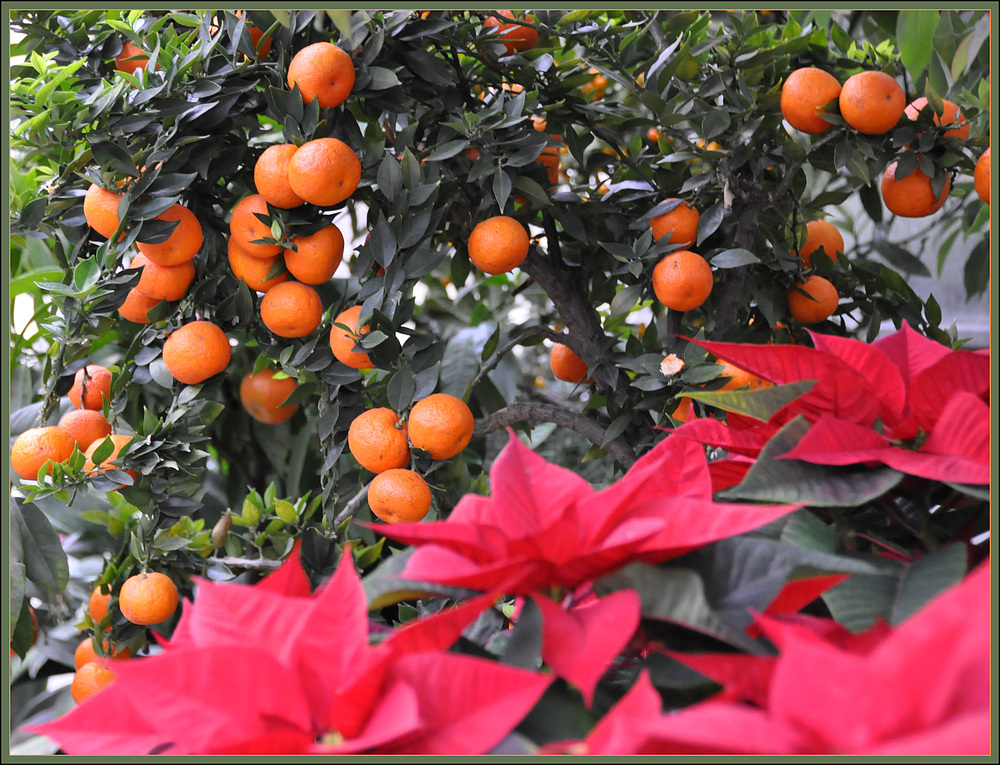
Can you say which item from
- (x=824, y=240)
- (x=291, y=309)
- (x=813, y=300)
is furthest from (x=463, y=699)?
(x=824, y=240)

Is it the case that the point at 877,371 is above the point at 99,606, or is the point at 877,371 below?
above

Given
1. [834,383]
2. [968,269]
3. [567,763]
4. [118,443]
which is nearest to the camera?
[567,763]

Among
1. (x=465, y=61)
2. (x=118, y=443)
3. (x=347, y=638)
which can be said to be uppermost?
(x=465, y=61)

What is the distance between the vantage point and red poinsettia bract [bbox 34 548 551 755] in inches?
8.3

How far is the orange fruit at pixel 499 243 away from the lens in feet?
1.77

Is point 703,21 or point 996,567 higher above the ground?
point 703,21

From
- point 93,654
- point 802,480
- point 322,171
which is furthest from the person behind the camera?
point 93,654

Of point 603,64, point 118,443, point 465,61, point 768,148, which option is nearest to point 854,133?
point 768,148

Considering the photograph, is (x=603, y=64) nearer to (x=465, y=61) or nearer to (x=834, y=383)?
(x=465, y=61)

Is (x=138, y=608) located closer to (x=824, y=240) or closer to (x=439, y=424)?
(x=439, y=424)

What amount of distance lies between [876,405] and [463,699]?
0.22m

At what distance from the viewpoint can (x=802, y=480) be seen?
10.9 inches

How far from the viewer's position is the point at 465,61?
608 millimetres

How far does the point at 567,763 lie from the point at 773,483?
5.3 inches
